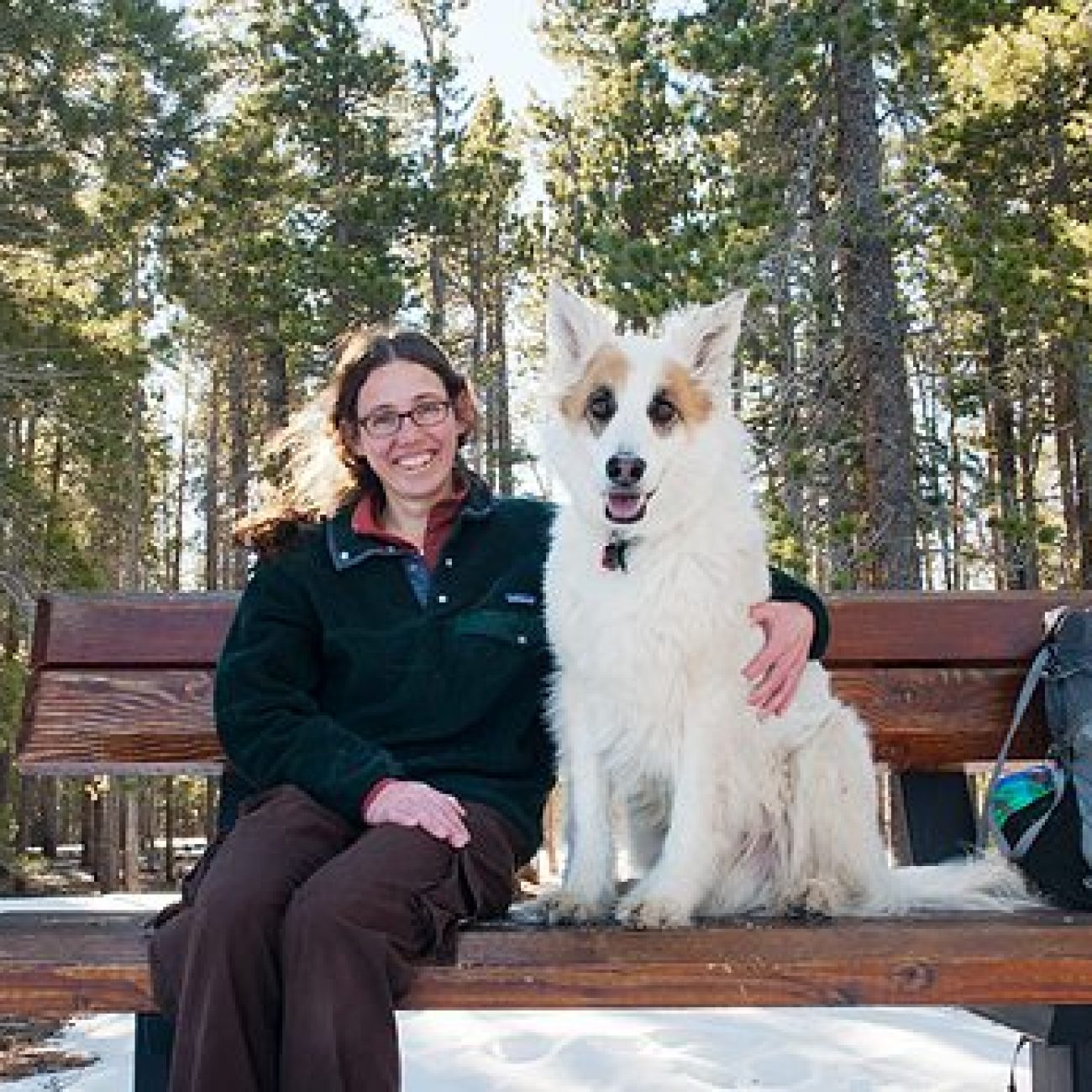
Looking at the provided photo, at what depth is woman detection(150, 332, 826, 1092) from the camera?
213 centimetres

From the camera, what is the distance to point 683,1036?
4.93 metres

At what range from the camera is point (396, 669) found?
279 centimetres

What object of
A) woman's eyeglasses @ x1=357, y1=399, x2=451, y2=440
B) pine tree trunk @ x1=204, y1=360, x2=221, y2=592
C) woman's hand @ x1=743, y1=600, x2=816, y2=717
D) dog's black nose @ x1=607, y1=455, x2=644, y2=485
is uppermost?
pine tree trunk @ x1=204, y1=360, x2=221, y2=592

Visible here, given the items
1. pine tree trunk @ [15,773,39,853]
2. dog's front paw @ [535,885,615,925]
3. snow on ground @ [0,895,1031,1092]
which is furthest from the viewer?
pine tree trunk @ [15,773,39,853]

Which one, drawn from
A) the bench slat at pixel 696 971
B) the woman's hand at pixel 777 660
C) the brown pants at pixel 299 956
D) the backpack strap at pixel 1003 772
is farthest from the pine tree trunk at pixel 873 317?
the brown pants at pixel 299 956

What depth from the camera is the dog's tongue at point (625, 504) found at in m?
2.69

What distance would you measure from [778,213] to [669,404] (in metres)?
8.92

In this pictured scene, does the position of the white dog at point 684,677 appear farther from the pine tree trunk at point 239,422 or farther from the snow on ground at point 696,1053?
the pine tree trunk at point 239,422

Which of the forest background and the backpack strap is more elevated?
the forest background

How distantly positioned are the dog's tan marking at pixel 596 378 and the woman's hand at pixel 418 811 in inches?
32.5

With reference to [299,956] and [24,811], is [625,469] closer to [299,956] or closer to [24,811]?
[299,956]

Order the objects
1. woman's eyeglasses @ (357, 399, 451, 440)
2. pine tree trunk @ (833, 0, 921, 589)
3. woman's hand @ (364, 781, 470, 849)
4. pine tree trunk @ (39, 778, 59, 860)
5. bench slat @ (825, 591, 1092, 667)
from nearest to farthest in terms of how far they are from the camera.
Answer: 1. woman's hand @ (364, 781, 470, 849)
2. woman's eyeglasses @ (357, 399, 451, 440)
3. bench slat @ (825, 591, 1092, 667)
4. pine tree trunk @ (833, 0, 921, 589)
5. pine tree trunk @ (39, 778, 59, 860)

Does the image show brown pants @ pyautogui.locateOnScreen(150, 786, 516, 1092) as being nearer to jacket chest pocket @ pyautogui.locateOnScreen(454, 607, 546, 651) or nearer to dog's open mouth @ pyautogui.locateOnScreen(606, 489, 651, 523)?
jacket chest pocket @ pyautogui.locateOnScreen(454, 607, 546, 651)

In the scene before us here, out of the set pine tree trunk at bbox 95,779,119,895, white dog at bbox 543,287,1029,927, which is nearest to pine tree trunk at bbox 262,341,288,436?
pine tree trunk at bbox 95,779,119,895
